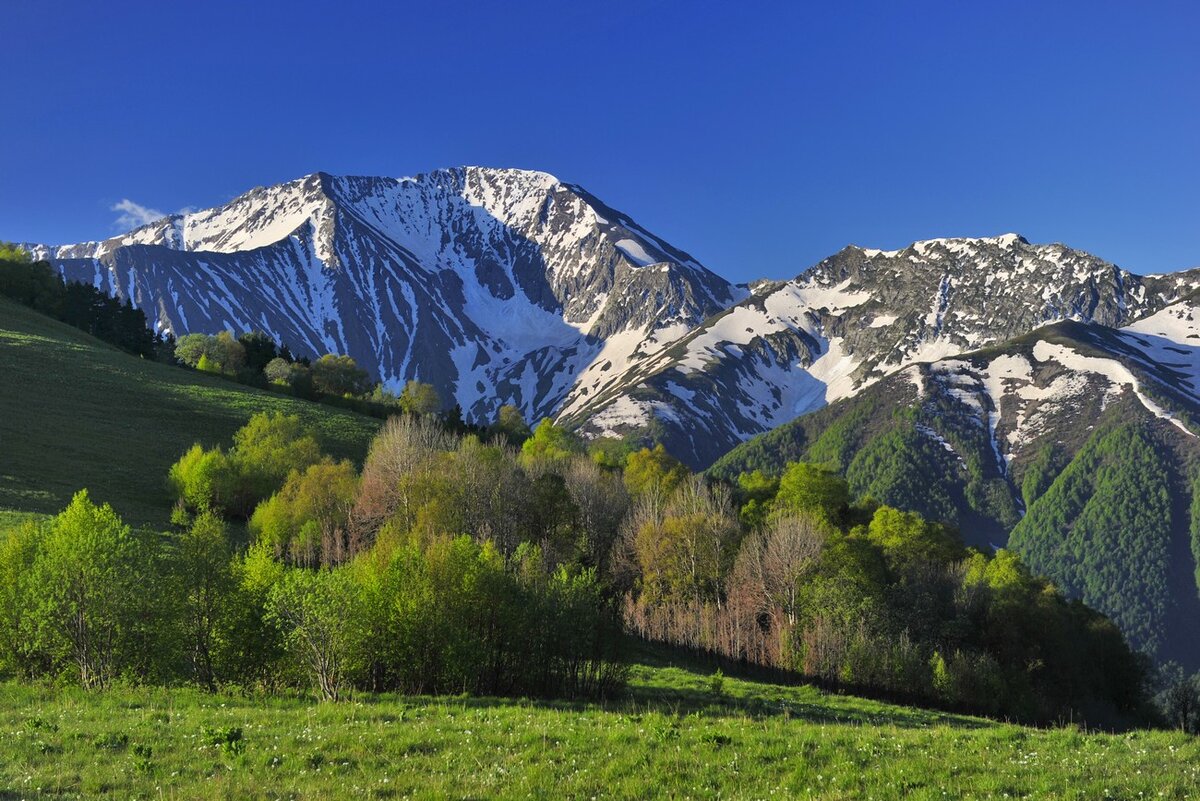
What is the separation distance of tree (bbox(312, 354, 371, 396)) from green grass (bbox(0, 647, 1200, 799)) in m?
138

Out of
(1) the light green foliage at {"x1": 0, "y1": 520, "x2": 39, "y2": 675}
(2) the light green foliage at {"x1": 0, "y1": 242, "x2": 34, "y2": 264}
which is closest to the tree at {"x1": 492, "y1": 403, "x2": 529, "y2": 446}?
(2) the light green foliage at {"x1": 0, "y1": 242, "x2": 34, "y2": 264}

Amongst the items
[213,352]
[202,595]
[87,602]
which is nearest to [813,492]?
[202,595]

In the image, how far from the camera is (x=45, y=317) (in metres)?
139

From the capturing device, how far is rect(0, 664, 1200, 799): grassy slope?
16234 millimetres

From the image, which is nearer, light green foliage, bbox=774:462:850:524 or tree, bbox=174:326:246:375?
light green foliage, bbox=774:462:850:524

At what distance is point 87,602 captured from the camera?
3216cm

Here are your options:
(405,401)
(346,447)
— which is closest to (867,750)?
(346,447)

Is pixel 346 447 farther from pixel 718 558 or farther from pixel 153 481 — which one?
pixel 718 558

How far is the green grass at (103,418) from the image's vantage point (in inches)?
2785

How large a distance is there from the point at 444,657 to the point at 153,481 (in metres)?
57.0

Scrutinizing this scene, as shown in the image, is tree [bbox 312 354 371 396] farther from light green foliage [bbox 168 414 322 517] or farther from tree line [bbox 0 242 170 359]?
light green foliage [bbox 168 414 322 517]

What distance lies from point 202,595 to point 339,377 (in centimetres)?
13807

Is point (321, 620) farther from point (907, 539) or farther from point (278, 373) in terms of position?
point (278, 373)

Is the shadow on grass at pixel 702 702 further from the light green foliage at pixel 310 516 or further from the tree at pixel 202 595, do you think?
the light green foliage at pixel 310 516
